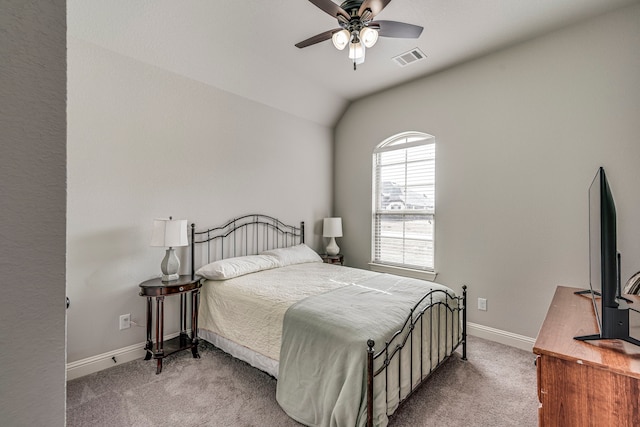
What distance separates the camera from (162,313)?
246 centimetres

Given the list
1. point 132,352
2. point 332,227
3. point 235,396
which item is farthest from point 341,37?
point 132,352

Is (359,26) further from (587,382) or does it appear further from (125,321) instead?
(125,321)

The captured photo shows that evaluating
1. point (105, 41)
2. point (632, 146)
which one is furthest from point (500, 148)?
point (105, 41)

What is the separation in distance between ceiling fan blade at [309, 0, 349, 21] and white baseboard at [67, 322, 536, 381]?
3.14 m

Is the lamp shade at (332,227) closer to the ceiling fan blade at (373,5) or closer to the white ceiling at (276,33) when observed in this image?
the white ceiling at (276,33)

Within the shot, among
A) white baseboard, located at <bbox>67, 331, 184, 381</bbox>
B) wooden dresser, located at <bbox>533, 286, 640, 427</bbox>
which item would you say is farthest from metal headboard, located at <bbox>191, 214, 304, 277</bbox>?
wooden dresser, located at <bbox>533, 286, 640, 427</bbox>

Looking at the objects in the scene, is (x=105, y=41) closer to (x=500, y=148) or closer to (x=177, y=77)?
(x=177, y=77)

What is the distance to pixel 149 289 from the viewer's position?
96.0 inches


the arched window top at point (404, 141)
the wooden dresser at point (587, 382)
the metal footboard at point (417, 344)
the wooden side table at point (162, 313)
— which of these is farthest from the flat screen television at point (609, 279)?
the wooden side table at point (162, 313)

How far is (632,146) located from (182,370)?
4154 millimetres

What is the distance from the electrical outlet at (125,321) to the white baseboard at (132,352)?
7.5 inches

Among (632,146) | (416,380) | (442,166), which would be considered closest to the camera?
(416,380)

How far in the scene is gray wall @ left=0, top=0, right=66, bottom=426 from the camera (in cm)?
47

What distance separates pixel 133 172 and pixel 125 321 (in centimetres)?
134
